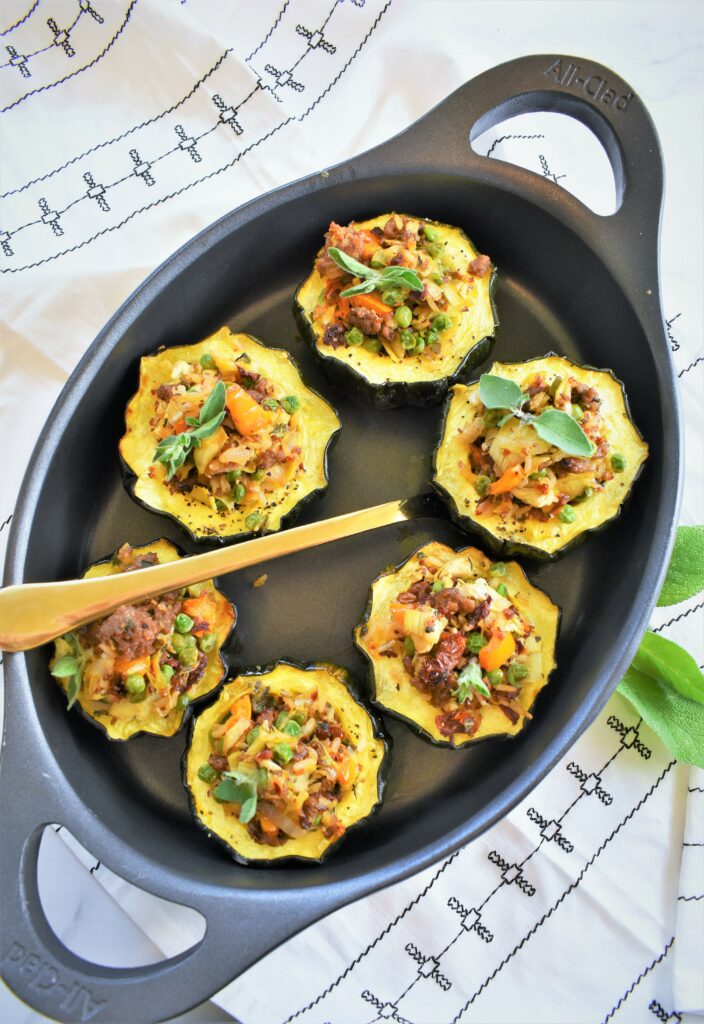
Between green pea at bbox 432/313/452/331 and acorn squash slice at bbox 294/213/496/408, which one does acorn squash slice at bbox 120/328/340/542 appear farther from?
green pea at bbox 432/313/452/331

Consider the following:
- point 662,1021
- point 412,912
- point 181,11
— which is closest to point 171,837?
point 412,912

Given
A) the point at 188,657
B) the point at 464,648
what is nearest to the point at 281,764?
the point at 188,657

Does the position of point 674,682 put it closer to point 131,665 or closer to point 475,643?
point 475,643

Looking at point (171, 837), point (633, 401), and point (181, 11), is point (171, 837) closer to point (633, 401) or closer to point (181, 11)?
point (633, 401)

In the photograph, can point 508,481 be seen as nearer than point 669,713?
Yes

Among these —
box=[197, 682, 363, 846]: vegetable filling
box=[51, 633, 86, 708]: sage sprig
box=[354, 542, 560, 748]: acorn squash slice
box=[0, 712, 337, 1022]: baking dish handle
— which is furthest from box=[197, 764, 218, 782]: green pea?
box=[354, 542, 560, 748]: acorn squash slice

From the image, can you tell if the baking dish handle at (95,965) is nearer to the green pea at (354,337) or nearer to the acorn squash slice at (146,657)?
the acorn squash slice at (146,657)
